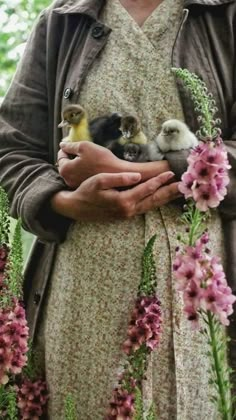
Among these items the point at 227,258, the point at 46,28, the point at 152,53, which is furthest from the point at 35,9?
the point at 227,258

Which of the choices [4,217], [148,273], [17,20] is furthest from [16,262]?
[17,20]

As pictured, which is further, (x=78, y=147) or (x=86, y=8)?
(x=86, y=8)

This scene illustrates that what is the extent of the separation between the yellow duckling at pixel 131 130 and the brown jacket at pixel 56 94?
0.07 m

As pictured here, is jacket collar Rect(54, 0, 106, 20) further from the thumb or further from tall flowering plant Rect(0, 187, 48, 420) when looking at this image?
tall flowering plant Rect(0, 187, 48, 420)

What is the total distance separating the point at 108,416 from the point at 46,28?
32.7 inches

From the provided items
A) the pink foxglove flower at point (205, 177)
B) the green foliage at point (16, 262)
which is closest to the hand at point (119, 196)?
the green foliage at point (16, 262)

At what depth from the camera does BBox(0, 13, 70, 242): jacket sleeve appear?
146cm

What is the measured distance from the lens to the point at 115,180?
131 cm

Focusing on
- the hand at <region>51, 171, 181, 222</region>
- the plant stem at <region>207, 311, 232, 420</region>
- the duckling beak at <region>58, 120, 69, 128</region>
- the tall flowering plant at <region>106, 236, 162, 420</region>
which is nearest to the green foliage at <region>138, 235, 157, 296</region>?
the tall flowering plant at <region>106, 236, 162, 420</region>

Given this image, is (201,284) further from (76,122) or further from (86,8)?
(86,8)

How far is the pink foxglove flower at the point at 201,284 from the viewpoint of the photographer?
93cm

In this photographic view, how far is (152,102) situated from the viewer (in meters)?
1.43

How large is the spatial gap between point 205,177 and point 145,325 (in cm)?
39

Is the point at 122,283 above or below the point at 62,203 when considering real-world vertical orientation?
below
